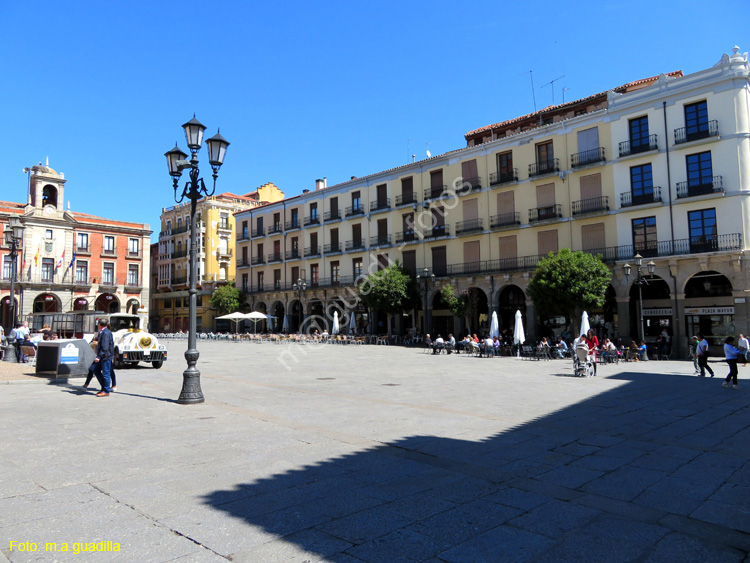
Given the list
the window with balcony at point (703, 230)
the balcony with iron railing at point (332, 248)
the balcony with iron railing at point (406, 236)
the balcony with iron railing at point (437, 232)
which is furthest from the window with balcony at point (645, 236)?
the balcony with iron railing at point (332, 248)

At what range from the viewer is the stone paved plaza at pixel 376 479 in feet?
12.1

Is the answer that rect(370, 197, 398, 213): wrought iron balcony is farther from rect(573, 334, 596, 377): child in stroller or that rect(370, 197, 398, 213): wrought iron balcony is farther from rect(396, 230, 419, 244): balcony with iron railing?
rect(573, 334, 596, 377): child in stroller

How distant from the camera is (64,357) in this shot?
43.0 feet

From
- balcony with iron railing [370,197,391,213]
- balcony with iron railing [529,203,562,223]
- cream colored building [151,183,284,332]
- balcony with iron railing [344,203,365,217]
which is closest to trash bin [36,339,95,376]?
balcony with iron railing [529,203,562,223]

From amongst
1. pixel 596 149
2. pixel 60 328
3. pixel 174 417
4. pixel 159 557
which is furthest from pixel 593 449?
pixel 60 328

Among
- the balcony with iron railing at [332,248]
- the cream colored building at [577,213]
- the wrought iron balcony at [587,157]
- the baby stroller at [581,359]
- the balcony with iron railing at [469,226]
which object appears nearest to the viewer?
the baby stroller at [581,359]

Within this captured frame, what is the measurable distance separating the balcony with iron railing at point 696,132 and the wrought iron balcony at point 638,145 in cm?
104

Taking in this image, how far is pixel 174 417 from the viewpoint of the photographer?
27.7 ft

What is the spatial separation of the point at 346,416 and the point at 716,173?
25.5 metres

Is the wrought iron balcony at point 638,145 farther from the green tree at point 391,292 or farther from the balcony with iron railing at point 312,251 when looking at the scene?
the balcony with iron railing at point 312,251

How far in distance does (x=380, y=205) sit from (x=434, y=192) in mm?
5241

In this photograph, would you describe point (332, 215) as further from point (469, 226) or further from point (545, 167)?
point (545, 167)

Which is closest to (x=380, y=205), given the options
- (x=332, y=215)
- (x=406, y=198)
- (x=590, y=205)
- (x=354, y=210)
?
(x=406, y=198)

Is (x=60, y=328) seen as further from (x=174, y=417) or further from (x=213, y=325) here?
(x=174, y=417)
